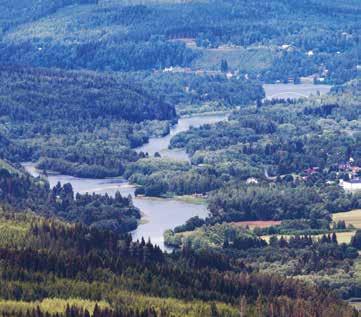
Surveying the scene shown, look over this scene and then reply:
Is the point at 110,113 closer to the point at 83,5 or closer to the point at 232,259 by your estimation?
the point at 83,5

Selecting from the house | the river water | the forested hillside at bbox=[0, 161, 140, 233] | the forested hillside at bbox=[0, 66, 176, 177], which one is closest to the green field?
the river water

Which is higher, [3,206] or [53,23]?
[53,23]

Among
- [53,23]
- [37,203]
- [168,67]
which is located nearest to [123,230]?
[37,203]

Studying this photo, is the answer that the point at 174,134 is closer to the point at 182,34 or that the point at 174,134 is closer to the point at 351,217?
the point at 351,217

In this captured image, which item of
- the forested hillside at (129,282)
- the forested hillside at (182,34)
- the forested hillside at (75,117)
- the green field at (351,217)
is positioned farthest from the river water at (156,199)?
the forested hillside at (182,34)

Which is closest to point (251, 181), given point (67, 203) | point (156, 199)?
point (156, 199)

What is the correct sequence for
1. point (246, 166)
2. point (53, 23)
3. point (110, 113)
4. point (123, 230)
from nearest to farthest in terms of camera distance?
point (123, 230) → point (246, 166) → point (110, 113) → point (53, 23)
